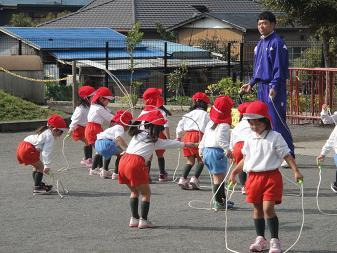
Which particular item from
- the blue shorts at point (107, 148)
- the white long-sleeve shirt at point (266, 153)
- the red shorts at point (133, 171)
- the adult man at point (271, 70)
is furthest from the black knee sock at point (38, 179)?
the white long-sleeve shirt at point (266, 153)

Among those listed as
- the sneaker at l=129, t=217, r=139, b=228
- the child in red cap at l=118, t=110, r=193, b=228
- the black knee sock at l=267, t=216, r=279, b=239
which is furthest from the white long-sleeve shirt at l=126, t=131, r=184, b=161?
the black knee sock at l=267, t=216, r=279, b=239

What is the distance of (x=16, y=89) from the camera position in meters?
20.0

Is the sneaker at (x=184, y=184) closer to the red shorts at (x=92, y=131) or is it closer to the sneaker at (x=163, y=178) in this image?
the sneaker at (x=163, y=178)

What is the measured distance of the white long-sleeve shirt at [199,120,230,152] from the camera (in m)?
8.99

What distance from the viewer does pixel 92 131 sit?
12078mm

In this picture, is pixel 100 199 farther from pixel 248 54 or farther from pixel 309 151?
pixel 248 54

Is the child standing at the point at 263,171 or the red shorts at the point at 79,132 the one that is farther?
the red shorts at the point at 79,132

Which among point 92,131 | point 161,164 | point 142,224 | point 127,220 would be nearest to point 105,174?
point 161,164

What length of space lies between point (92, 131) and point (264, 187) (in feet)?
18.0

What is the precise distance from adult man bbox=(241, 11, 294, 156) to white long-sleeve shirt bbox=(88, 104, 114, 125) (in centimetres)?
226

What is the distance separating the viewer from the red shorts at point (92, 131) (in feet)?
39.4

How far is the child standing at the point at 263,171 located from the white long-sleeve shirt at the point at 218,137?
1.83 meters

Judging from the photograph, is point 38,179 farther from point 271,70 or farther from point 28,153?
point 271,70

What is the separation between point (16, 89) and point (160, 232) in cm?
1286
